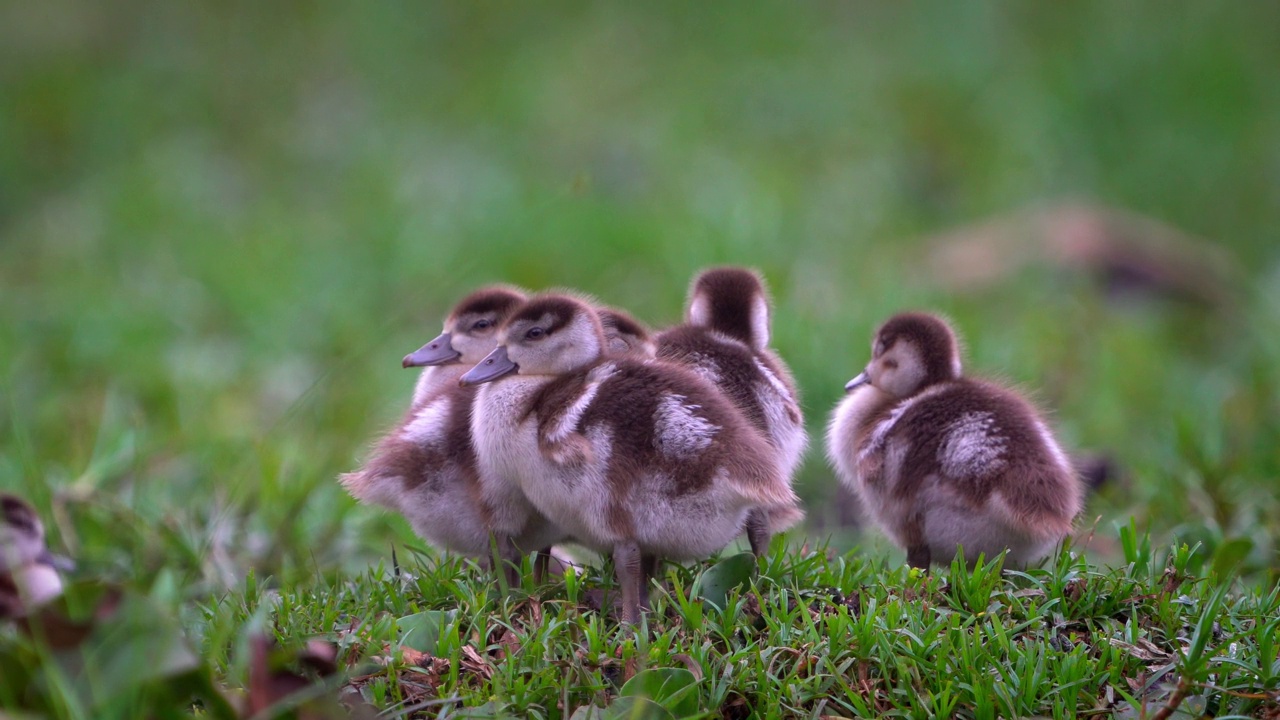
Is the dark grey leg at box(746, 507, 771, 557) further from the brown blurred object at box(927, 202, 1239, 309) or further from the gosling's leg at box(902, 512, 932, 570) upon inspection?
the brown blurred object at box(927, 202, 1239, 309)

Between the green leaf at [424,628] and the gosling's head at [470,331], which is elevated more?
the gosling's head at [470,331]

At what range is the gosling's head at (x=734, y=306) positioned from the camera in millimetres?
4141

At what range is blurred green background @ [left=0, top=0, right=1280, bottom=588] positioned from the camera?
6227 mm

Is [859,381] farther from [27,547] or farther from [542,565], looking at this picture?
[27,547]

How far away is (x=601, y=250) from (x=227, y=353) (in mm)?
3103

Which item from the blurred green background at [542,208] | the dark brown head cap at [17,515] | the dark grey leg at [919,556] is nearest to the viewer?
the dark brown head cap at [17,515]

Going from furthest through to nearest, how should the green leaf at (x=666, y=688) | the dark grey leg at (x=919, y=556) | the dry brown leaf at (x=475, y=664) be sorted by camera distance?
1. the dark grey leg at (x=919, y=556)
2. the dry brown leaf at (x=475, y=664)
3. the green leaf at (x=666, y=688)

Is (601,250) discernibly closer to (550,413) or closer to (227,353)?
(227,353)

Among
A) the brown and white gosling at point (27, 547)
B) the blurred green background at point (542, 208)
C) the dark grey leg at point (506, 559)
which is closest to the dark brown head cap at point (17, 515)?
the brown and white gosling at point (27, 547)

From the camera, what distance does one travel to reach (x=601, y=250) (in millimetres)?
10312

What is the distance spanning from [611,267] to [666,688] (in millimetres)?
7075

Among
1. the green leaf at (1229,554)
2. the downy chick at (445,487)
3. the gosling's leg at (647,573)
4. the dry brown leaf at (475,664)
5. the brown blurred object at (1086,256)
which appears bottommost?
the brown blurred object at (1086,256)

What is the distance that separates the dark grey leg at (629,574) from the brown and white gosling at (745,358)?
1.71ft

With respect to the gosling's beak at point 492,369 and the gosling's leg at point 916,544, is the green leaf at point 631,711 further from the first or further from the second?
the gosling's leg at point 916,544
